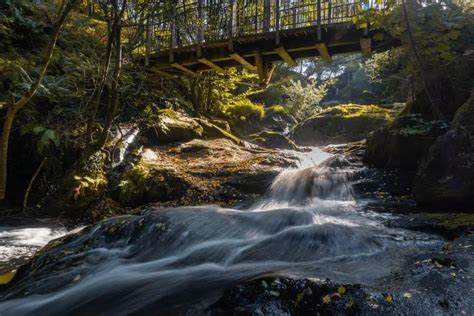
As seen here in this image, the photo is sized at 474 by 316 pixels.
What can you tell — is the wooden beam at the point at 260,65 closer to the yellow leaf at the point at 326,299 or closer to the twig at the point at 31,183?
the twig at the point at 31,183

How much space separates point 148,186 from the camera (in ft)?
21.6

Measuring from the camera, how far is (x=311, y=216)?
4637 mm

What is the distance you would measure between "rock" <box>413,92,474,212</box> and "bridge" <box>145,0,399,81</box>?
7.53 feet

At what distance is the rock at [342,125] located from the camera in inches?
569

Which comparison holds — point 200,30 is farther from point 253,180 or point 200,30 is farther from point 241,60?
point 253,180

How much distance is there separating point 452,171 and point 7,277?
519cm

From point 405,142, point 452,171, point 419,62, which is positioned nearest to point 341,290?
point 452,171

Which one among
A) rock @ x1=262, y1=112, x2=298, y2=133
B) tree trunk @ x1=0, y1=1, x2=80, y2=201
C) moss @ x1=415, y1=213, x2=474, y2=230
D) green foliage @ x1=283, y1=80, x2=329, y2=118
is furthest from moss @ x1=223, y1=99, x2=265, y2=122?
moss @ x1=415, y1=213, x2=474, y2=230

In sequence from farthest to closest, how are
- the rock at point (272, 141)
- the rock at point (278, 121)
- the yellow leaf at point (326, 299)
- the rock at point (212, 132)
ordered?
the rock at point (278, 121), the rock at point (272, 141), the rock at point (212, 132), the yellow leaf at point (326, 299)

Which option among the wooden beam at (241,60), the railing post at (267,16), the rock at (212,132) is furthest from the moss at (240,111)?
the railing post at (267,16)

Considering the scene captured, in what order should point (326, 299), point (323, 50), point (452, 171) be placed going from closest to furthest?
1. point (326, 299)
2. point (452, 171)
3. point (323, 50)

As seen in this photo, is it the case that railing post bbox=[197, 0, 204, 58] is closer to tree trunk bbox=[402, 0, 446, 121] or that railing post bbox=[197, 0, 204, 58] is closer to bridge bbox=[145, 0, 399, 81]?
bridge bbox=[145, 0, 399, 81]

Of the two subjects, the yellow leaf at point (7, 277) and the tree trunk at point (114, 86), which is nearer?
the yellow leaf at point (7, 277)

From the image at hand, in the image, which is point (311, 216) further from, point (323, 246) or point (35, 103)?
point (35, 103)
